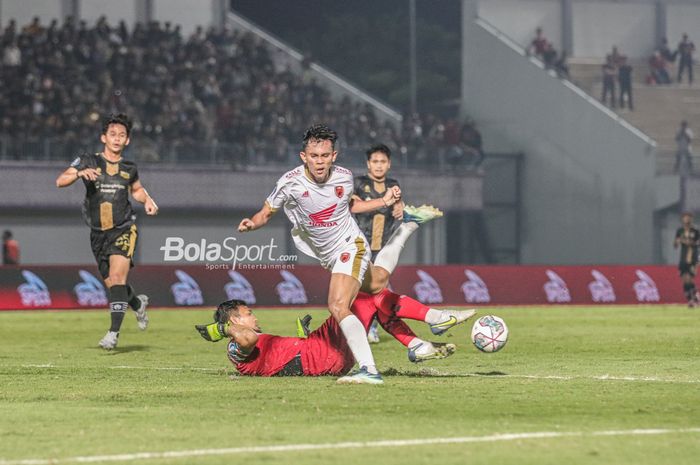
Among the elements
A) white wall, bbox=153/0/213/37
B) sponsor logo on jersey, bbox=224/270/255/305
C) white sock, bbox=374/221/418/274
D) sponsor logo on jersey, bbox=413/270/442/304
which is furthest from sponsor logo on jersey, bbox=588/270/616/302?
white sock, bbox=374/221/418/274

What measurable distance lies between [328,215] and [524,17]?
131 feet

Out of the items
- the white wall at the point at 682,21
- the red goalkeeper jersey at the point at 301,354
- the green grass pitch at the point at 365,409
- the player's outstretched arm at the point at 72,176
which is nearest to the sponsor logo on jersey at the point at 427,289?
the green grass pitch at the point at 365,409

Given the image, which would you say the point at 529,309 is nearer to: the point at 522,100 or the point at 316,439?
the point at 522,100

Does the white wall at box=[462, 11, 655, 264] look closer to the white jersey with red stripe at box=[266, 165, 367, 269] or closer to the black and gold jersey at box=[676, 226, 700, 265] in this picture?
the black and gold jersey at box=[676, 226, 700, 265]

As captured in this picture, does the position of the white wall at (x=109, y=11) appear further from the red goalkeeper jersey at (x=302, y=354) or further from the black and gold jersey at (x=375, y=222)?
the red goalkeeper jersey at (x=302, y=354)

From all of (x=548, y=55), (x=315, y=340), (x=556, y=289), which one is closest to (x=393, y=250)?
(x=315, y=340)

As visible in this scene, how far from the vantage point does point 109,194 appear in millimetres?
16250

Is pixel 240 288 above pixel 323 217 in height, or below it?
below

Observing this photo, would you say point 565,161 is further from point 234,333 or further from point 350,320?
point 350,320

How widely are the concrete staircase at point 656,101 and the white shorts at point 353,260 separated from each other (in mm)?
34992

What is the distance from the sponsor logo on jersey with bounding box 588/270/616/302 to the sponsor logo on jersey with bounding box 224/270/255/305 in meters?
8.65

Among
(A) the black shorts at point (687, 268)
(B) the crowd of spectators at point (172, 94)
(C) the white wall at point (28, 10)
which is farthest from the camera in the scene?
(C) the white wall at point (28, 10)

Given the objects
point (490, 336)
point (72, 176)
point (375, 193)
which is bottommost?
point (490, 336)

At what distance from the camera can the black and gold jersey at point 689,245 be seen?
1227 inches
